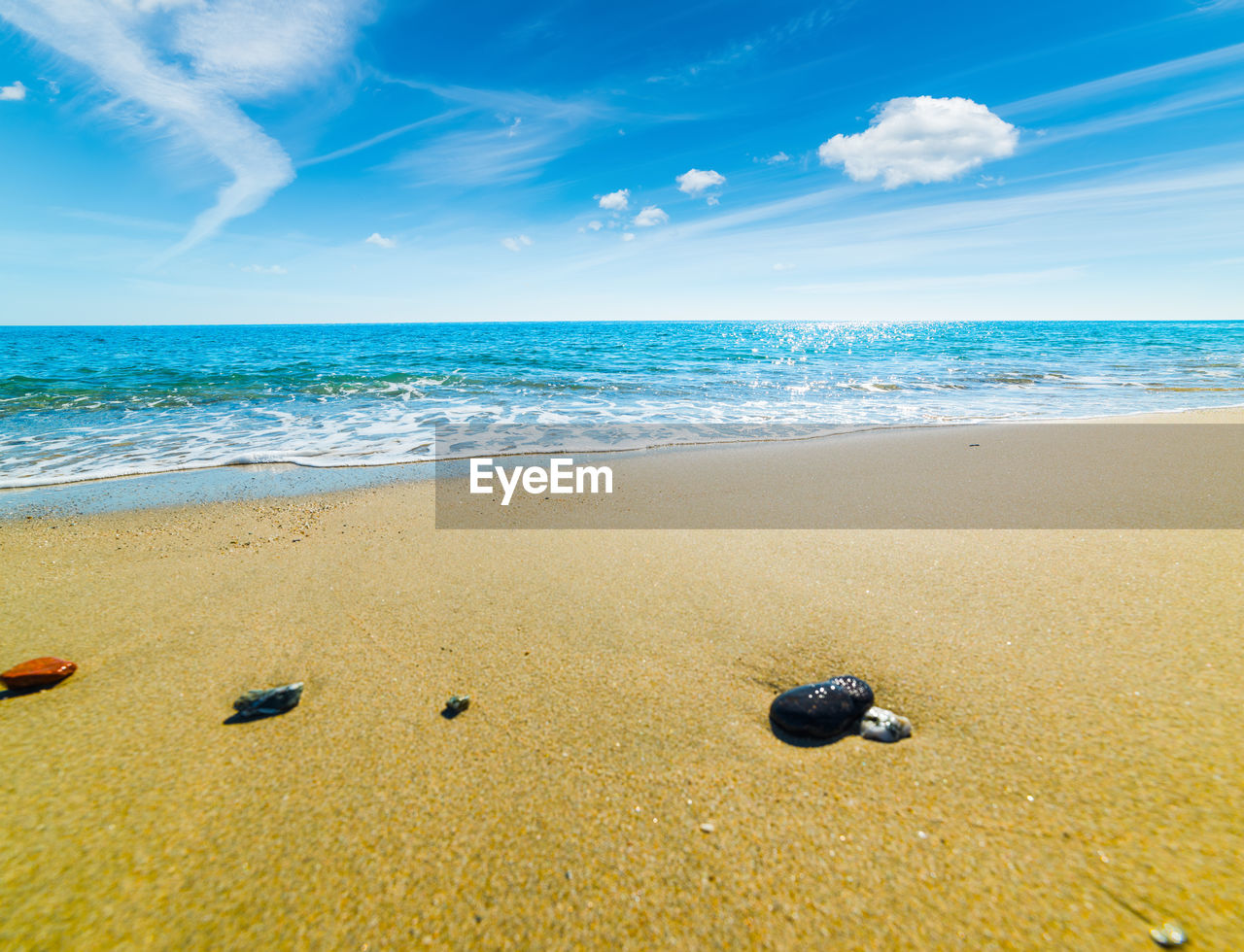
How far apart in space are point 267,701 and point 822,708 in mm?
2486

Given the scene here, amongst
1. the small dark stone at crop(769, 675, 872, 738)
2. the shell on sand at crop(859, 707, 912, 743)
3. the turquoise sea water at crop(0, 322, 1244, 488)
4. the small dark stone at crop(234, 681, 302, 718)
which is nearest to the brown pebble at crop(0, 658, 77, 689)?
the small dark stone at crop(234, 681, 302, 718)

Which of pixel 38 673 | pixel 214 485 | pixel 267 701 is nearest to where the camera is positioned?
pixel 267 701

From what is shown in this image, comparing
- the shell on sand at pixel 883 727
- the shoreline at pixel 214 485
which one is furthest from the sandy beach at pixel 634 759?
the shoreline at pixel 214 485

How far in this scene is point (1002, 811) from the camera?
182cm

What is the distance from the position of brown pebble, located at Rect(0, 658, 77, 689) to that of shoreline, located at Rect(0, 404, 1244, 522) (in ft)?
11.7

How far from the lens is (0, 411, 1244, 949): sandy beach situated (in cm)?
157

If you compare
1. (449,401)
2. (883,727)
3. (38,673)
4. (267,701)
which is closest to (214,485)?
(38,673)

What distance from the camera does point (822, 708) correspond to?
2.22 meters

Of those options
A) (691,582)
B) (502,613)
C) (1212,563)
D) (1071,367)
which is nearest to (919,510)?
(1212,563)

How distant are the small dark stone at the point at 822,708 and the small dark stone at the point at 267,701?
2.20 metres

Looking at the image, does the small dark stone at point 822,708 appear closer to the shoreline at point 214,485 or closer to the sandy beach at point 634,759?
the sandy beach at point 634,759

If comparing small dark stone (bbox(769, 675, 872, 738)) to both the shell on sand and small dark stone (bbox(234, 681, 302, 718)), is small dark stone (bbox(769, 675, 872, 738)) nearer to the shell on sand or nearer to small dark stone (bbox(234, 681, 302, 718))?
the shell on sand

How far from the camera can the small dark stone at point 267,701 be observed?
A: 7.95 ft

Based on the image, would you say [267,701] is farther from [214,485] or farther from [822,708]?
[214,485]
